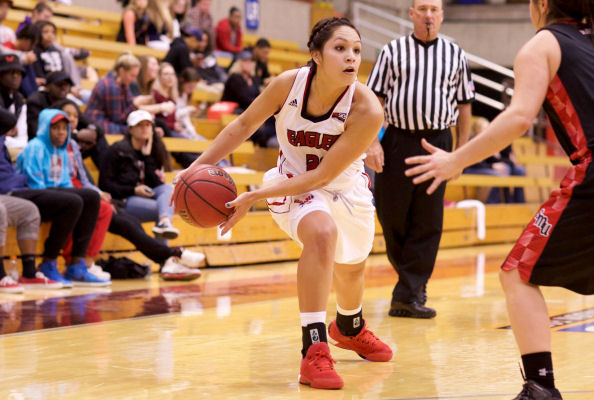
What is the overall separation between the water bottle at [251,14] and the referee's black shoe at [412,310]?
10613 mm

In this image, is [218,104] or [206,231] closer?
[206,231]

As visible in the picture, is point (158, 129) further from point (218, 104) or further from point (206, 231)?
point (218, 104)

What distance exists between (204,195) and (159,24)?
28.3 feet

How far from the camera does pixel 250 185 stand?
29.3ft

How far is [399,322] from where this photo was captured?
16.9 ft

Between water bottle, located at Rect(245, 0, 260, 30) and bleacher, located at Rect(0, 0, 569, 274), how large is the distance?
0.66m

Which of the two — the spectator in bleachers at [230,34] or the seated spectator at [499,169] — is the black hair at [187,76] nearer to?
the spectator in bleachers at [230,34]

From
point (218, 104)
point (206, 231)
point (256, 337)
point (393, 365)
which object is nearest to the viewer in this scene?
point (393, 365)

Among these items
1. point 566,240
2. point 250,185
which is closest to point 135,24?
point 250,185

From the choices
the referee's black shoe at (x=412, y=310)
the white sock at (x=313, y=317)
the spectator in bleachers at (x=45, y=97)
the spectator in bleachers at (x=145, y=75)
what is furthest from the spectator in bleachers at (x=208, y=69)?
the white sock at (x=313, y=317)

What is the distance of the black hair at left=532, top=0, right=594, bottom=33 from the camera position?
2.92m

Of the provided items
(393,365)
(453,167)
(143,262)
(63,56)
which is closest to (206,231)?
(143,262)

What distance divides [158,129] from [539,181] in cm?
667

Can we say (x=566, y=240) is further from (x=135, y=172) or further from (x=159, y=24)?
(x=159, y=24)
